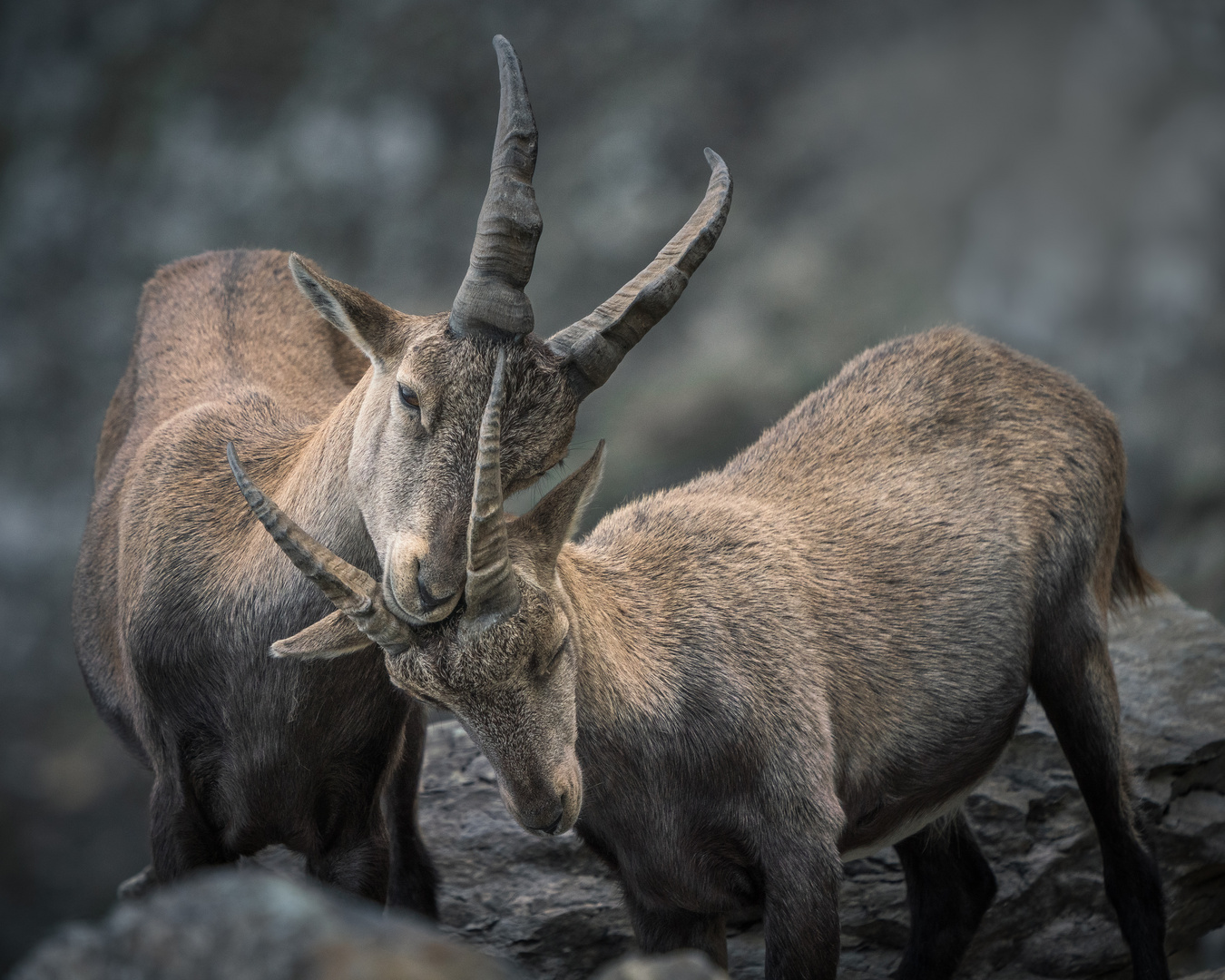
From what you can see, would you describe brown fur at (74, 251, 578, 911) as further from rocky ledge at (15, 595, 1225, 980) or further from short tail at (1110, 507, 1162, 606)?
short tail at (1110, 507, 1162, 606)

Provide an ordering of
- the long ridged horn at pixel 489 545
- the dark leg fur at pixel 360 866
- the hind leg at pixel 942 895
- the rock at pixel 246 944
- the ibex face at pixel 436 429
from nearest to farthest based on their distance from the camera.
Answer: the rock at pixel 246 944, the long ridged horn at pixel 489 545, the ibex face at pixel 436 429, the dark leg fur at pixel 360 866, the hind leg at pixel 942 895

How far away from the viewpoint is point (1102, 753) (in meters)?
5.11

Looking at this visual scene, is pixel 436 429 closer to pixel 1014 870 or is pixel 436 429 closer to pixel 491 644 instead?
pixel 491 644

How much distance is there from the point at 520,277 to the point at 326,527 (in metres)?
1.16

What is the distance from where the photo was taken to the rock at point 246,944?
164 centimetres

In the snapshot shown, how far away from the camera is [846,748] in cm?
454

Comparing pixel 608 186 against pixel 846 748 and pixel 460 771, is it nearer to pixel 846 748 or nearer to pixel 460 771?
pixel 460 771

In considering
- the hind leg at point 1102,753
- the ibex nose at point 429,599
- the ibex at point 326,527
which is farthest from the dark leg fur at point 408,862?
the hind leg at point 1102,753

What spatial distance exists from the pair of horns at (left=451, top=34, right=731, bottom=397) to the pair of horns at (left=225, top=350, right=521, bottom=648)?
1.57 feet

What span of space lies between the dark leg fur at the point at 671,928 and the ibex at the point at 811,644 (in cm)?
1

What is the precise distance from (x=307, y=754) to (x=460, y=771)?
2.70 meters

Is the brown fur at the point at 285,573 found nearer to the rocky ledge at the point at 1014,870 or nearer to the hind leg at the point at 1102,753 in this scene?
the rocky ledge at the point at 1014,870

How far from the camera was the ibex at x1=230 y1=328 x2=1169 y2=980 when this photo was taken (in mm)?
3523

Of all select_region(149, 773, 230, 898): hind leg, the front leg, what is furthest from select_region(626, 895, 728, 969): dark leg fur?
select_region(149, 773, 230, 898): hind leg
